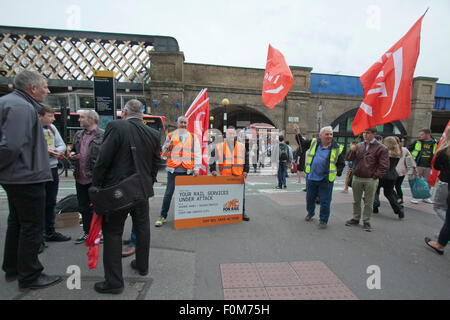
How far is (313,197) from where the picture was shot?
4719mm

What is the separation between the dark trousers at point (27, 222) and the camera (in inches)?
88.5

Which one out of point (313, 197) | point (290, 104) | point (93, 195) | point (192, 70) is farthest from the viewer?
point (290, 104)

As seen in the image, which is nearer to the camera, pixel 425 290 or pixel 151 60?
pixel 425 290

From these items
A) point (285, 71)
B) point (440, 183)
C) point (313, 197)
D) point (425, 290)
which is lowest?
point (425, 290)

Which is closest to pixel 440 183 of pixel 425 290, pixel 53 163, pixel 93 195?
pixel 425 290

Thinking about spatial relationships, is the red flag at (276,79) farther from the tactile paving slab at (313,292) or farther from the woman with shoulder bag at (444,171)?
the tactile paving slab at (313,292)

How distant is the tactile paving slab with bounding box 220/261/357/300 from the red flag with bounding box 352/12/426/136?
2.45 meters

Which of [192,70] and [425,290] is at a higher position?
[192,70]

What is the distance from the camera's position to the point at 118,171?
7.70 ft

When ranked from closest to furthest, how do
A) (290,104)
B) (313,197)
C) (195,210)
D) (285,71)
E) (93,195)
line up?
(93,195)
(195,210)
(313,197)
(285,71)
(290,104)

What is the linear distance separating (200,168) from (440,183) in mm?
3865

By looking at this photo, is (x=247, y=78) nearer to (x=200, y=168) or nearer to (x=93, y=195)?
(x=200, y=168)

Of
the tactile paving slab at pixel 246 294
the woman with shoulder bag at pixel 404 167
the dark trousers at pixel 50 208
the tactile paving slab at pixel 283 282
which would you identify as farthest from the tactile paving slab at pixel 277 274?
the woman with shoulder bag at pixel 404 167

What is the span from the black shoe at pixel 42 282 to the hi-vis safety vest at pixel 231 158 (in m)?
2.96
